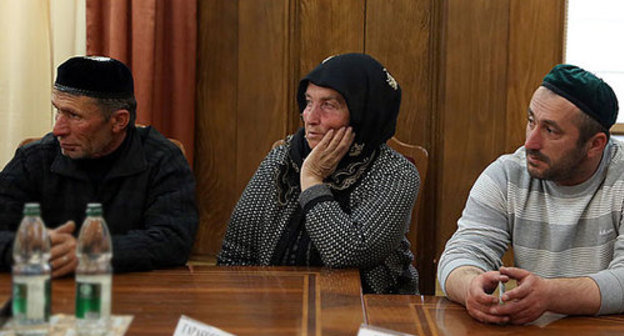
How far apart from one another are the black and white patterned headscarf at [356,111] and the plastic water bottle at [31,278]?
1.10 meters

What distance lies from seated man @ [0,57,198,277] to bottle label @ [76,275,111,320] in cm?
54

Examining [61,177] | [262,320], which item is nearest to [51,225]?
[262,320]

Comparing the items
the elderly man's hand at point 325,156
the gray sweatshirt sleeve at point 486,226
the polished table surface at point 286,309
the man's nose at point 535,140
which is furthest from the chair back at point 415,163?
the polished table surface at point 286,309

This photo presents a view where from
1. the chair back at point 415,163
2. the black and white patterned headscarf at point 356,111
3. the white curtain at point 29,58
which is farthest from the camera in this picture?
the white curtain at point 29,58

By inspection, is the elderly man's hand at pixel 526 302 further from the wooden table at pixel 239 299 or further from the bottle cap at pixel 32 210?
the bottle cap at pixel 32 210

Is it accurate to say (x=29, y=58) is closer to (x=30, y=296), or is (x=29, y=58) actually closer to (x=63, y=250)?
(x=63, y=250)

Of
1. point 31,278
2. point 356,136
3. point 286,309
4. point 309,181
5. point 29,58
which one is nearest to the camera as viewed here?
point 31,278

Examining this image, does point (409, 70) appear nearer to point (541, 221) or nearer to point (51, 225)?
point (541, 221)

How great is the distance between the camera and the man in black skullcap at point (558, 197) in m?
1.66

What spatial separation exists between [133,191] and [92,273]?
816mm

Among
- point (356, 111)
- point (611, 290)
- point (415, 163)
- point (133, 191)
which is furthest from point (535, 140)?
point (133, 191)

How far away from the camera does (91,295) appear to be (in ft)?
3.17

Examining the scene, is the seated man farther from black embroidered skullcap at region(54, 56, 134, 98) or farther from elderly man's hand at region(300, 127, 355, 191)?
elderly man's hand at region(300, 127, 355, 191)

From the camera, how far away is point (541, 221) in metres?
1.71
